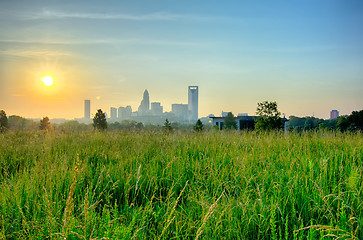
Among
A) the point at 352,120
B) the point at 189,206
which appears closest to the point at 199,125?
the point at 352,120

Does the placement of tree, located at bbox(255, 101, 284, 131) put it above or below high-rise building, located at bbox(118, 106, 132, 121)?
below

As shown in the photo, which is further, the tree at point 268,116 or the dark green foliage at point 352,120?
the dark green foliage at point 352,120

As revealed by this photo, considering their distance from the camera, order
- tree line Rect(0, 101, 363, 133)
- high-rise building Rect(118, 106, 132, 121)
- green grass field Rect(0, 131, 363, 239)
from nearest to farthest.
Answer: green grass field Rect(0, 131, 363, 239) < tree line Rect(0, 101, 363, 133) < high-rise building Rect(118, 106, 132, 121)

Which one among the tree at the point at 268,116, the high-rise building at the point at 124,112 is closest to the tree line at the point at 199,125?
the tree at the point at 268,116

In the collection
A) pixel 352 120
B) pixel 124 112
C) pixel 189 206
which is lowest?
pixel 189 206

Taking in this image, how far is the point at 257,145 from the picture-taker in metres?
5.64

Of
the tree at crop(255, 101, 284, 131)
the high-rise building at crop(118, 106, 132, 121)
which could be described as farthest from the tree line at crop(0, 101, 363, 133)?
the high-rise building at crop(118, 106, 132, 121)

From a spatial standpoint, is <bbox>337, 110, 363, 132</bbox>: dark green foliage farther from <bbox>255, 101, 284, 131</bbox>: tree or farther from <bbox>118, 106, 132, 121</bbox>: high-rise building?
<bbox>118, 106, 132, 121</bbox>: high-rise building

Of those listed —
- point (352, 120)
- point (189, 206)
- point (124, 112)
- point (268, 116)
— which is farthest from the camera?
point (124, 112)

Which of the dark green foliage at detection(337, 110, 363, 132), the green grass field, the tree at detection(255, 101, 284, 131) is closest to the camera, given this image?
the green grass field

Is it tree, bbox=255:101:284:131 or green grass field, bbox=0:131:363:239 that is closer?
green grass field, bbox=0:131:363:239

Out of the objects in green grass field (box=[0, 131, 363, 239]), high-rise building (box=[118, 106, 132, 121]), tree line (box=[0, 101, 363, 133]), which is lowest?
green grass field (box=[0, 131, 363, 239])

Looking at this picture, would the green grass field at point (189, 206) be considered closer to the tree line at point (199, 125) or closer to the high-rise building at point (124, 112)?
the tree line at point (199, 125)

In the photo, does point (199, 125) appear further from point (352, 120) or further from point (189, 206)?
point (189, 206)
